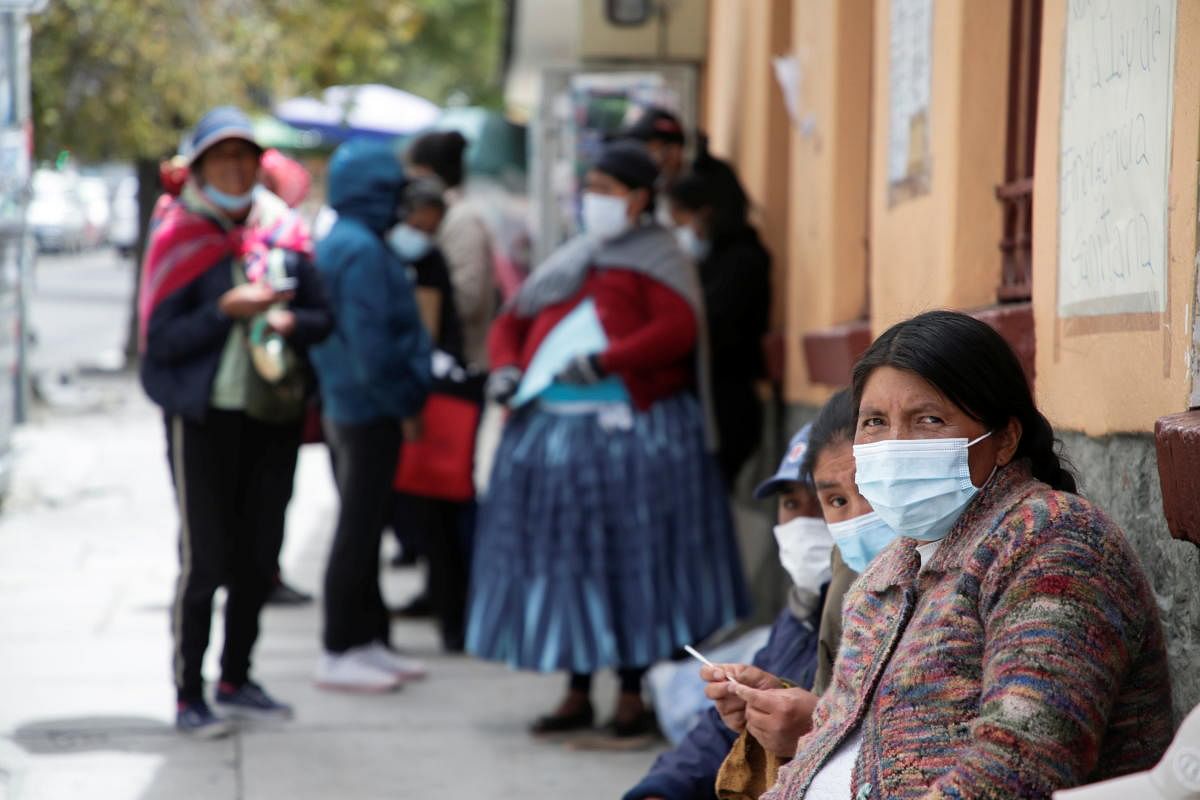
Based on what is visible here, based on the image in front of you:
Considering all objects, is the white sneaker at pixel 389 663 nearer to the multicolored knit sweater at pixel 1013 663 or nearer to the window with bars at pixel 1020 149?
the window with bars at pixel 1020 149

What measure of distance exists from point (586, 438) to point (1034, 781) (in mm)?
3504

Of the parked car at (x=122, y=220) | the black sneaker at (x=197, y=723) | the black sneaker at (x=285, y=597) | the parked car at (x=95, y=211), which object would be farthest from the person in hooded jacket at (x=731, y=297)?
the parked car at (x=95, y=211)

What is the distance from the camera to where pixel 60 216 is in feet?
131

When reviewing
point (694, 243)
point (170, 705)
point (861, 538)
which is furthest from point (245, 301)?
point (861, 538)

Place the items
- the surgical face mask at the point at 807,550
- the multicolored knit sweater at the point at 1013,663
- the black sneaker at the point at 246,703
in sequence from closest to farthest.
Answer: the multicolored knit sweater at the point at 1013,663 → the surgical face mask at the point at 807,550 → the black sneaker at the point at 246,703

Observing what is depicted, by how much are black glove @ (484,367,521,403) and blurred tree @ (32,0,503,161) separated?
9683 mm

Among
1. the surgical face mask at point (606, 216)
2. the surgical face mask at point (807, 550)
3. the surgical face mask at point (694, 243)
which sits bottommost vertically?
the surgical face mask at point (807, 550)

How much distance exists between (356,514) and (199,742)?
3.33 ft

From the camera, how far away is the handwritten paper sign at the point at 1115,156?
295cm

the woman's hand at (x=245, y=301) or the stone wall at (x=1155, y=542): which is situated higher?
the woman's hand at (x=245, y=301)

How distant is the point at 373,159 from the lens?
20.2 feet

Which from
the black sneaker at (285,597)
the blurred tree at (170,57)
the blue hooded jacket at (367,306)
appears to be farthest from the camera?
the blurred tree at (170,57)

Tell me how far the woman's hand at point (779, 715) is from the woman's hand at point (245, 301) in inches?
118

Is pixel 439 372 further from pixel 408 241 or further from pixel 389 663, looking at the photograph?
pixel 389 663
